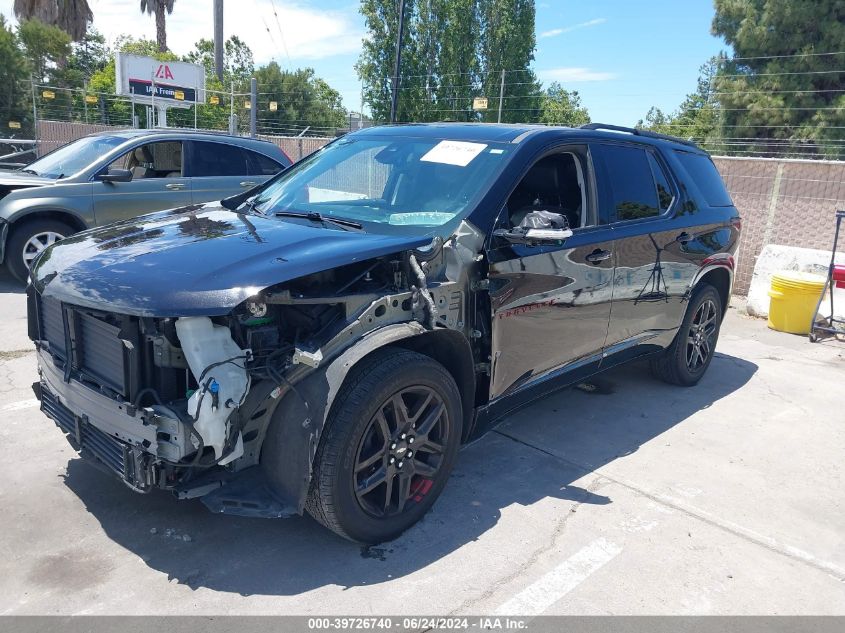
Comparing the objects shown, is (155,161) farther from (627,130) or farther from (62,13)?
(62,13)

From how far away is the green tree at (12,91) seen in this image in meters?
25.9

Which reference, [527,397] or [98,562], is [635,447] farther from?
[98,562]

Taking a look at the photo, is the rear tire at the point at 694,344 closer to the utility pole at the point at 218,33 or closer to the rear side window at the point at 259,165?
the rear side window at the point at 259,165

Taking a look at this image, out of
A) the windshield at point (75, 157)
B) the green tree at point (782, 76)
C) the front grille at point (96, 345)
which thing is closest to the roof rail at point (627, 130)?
the front grille at point (96, 345)

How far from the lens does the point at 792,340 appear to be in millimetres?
7707

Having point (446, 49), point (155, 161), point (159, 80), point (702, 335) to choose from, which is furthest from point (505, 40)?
point (702, 335)

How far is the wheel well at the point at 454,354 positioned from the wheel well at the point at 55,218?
5.95 meters

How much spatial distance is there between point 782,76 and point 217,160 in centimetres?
2574

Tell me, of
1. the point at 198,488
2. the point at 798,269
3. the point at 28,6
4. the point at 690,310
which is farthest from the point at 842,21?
the point at 28,6

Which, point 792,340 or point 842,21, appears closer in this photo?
point 792,340

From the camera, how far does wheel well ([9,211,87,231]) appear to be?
7504 millimetres

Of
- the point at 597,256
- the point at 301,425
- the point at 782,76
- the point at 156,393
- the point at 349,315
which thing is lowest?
the point at 301,425

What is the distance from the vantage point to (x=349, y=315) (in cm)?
286

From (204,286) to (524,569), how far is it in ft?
6.20
